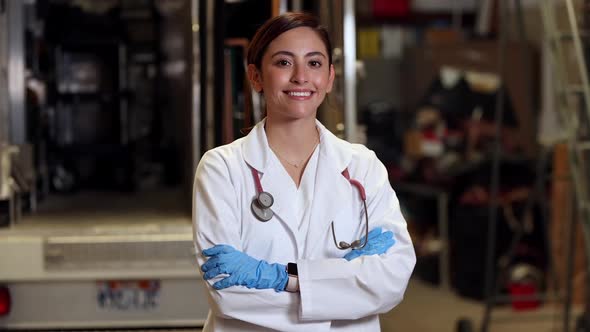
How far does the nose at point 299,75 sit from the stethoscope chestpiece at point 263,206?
201 millimetres

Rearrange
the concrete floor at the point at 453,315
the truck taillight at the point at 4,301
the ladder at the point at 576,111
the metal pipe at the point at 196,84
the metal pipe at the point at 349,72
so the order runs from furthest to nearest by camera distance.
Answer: the concrete floor at the point at 453,315 < the ladder at the point at 576,111 < the metal pipe at the point at 196,84 < the truck taillight at the point at 4,301 < the metal pipe at the point at 349,72

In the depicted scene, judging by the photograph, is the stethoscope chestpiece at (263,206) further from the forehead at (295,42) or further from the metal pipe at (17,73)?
the metal pipe at (17,73)

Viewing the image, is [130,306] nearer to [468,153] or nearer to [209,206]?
[209,206]

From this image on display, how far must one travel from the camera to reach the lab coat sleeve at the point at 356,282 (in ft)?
4.77

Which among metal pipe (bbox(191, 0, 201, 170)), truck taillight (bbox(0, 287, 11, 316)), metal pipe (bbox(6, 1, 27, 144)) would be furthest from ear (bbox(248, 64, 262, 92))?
metal pipe (bbox(6, 1, 27, 144))

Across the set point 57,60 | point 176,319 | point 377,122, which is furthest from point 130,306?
point 377,122

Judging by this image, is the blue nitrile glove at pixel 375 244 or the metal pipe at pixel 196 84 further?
the metal pipe at pixel 196 84

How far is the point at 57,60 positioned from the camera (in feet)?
16.9

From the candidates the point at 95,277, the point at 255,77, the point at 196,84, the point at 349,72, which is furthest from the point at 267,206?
the point at 196,84

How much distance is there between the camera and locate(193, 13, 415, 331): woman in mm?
1442

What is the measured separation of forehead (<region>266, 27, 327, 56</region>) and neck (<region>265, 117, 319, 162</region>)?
129 millimetres

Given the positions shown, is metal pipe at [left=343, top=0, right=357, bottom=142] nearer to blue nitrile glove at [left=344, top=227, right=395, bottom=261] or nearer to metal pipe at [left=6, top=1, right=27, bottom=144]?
blue nitrile glove at [left=344, top=227, right=395, bottom=261]

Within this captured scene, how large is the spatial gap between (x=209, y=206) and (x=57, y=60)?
393 cm

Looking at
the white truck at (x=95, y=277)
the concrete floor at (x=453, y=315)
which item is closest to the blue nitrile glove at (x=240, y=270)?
the white truck at (x=95, y=277)
